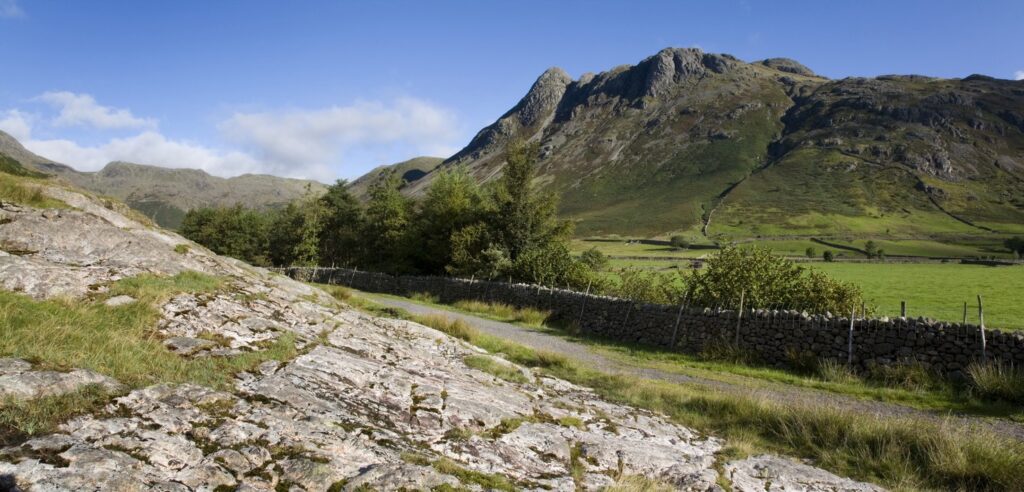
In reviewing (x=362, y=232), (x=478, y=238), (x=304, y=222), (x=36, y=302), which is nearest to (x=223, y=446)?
(x=36, y=302)

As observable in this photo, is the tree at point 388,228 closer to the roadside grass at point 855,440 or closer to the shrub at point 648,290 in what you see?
the shrub at point 648,290

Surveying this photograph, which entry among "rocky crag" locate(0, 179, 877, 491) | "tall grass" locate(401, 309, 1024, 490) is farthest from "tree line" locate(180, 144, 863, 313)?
"rocky crag" locate(0, 179, 877, 491)

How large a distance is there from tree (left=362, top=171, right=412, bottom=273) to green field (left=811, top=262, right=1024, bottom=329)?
99.6 ft

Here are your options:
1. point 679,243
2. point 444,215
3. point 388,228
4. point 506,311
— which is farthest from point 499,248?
point 679,243

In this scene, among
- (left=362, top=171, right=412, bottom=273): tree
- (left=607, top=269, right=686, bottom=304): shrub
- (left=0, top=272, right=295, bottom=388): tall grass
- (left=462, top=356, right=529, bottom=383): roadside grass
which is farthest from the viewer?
(left=362, top=171, right=412, bottom=273): tree

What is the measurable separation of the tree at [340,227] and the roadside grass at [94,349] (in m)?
46.4

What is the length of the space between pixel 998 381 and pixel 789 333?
17.1ft

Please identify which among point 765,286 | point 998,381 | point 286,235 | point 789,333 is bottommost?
point 998,381

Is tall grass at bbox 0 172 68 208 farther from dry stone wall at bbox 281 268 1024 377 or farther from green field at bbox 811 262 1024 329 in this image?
green field at bbox 811 262 1024 329

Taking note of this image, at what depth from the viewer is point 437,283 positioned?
3638 centimetres

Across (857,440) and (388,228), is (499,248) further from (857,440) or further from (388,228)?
(857,440)

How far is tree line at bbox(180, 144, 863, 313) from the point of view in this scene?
19.8 m

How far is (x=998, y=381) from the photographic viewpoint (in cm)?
1230

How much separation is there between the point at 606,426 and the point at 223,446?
208 inches
